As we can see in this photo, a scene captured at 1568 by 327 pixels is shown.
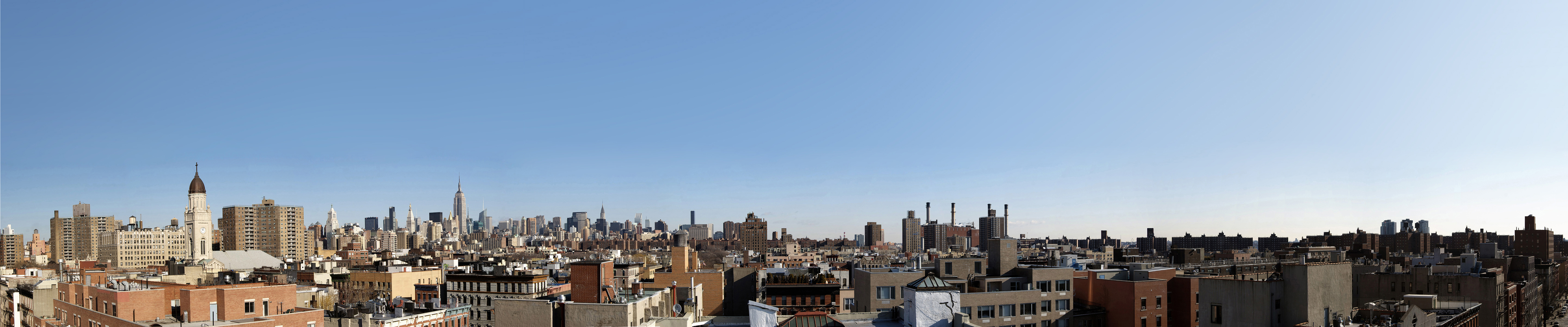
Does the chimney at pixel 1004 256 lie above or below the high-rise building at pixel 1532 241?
above

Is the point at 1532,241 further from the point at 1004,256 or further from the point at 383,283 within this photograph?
the point at 383,283

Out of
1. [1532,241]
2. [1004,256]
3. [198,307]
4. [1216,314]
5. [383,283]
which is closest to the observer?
[1216,314]

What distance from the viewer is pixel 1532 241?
152m

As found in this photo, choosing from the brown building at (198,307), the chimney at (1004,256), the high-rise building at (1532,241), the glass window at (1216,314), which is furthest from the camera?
the high-rise building at (1532,241)

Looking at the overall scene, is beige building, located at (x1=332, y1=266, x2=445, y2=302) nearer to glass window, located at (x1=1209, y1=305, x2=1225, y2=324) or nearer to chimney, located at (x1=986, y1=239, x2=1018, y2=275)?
chimney, located at (x1=986, y1=239, x2=1018, y2=275)

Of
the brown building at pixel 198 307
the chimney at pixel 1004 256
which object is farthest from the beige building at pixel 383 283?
the chimney at pixel 1004 256

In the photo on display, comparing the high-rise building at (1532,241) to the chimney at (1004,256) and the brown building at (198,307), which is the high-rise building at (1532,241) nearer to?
the chimney at (1004,256)

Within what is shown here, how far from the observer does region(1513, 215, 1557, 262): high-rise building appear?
14938 cm

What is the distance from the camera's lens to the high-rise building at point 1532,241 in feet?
490

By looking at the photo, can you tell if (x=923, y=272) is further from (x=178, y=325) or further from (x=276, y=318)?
(x=178, y=325)

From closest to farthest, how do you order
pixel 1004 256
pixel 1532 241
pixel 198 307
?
pixel 198 307 → pixel 1004 256 → pixel 1532 241

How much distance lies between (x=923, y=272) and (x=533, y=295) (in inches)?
1324

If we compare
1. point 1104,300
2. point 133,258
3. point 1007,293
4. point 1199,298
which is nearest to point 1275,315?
point 1199,298

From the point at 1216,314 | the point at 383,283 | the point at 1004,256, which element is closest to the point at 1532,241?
the point at 1004,256
